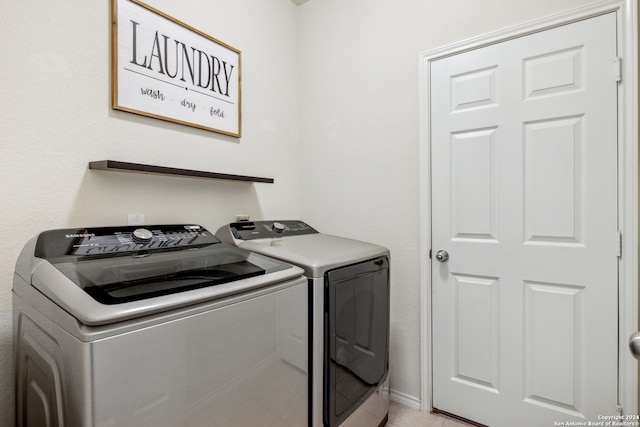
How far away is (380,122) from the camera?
2.12 m

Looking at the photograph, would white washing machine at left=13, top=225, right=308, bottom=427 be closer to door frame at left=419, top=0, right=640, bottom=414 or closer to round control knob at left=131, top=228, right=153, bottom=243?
round control knob at left=131, top=228, right=153, bottom=243

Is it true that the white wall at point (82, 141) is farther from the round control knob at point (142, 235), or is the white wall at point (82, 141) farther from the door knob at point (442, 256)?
the door knob at point (442, 256)

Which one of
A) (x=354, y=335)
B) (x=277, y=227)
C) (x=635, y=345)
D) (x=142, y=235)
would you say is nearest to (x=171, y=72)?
(x=142, y=235)

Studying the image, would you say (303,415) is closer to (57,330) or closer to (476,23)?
(57,330)

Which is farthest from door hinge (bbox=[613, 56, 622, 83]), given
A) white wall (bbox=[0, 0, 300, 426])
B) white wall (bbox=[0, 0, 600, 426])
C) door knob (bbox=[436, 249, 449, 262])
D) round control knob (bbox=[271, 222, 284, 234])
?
white wall (bbox=[0, 0, 300, 426])

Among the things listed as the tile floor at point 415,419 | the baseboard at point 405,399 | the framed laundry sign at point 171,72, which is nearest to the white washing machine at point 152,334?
the framed laundry sign at point 171,72

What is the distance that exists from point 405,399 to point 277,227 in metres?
1.37

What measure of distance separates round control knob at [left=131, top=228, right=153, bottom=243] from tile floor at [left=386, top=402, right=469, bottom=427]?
1654mm

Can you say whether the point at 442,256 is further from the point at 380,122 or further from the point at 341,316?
the point at 380,122

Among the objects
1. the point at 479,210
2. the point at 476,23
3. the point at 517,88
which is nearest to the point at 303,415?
the point at 479,210

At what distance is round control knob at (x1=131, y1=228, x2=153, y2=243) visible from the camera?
4.32 ft

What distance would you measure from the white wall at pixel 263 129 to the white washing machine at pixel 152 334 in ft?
0.94

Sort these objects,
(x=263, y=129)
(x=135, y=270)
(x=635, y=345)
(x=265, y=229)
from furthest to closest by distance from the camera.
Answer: (x=263, y=129), (x=265, y=229), (x=135, y=270), (x=635, y=345)

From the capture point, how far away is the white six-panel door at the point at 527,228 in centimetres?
150
